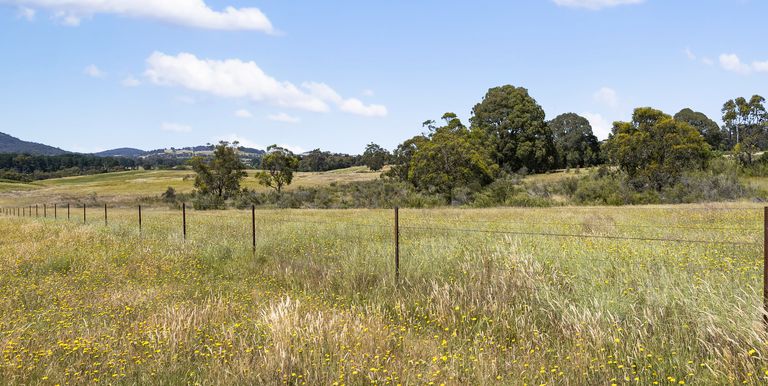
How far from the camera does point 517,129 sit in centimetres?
7375

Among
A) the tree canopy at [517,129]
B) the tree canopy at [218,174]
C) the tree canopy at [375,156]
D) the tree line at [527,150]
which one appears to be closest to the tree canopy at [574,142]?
the tree line at [527,150]

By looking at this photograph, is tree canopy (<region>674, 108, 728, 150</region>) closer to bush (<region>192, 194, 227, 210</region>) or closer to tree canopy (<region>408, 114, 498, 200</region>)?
tree canopy (<region>408, 114, 498, 200</region>)

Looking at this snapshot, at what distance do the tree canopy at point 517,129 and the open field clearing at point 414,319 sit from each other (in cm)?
6265

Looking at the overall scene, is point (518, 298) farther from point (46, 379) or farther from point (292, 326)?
point (46, 379)

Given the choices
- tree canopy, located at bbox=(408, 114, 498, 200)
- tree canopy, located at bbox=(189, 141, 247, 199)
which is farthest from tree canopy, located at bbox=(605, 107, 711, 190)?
tree canopy, located at bbox=(189, 141, 247, 199)

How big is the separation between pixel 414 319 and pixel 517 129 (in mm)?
70069

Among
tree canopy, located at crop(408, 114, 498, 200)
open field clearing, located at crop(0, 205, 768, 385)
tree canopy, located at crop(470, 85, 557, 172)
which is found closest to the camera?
open field clearing, located at crop(0, 205, 768, 385)

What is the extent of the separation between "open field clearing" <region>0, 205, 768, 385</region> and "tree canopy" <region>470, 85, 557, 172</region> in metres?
62.7

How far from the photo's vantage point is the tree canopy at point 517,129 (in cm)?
7238

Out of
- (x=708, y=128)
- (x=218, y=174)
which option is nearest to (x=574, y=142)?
(x=708, y=128)

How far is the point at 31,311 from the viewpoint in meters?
7.61

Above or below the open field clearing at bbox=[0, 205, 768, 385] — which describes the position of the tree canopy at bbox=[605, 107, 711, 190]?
above

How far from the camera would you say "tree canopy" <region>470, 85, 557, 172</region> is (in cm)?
7238

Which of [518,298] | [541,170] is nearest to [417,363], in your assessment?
[518,298]
